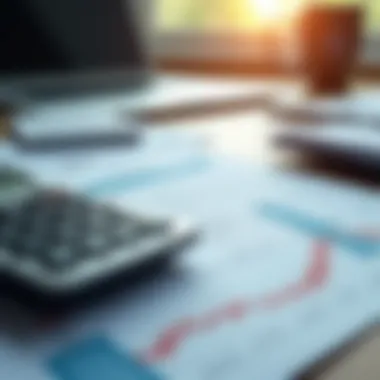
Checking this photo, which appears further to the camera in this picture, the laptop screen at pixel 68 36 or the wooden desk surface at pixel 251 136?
the laptop screen at pixel 68 36

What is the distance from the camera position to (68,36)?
0.97 meters

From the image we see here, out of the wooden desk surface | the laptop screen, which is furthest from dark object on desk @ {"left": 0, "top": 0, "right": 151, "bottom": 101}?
the wooden desk surface

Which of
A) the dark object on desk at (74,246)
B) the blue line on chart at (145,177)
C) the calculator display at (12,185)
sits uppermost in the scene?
the calculator display at (12,185)

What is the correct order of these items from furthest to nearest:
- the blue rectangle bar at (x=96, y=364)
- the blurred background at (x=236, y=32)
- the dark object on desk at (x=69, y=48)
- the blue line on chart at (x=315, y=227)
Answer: the blurred background at (x=236, y=32)
the dark object on desk at (x=69, y=48)
the blue line on chart at (x=315, y=227)
the blue rectangle bar at (x=96, y=364)

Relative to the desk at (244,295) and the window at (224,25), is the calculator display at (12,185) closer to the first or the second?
the desk at (244,295)

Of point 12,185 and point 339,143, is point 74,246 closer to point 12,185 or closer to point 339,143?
point 12,185

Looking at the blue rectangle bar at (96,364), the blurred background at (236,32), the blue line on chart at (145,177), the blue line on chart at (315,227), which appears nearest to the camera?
the blue rectangle bar at (96,364)

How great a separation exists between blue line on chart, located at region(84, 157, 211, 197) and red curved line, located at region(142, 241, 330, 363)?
201mm

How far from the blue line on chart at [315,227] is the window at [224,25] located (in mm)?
817

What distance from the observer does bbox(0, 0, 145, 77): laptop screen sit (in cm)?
91

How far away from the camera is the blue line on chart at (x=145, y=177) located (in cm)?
55

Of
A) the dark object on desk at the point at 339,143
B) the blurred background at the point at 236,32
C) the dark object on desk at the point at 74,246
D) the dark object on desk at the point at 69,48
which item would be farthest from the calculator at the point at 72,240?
the blurred background at the point at 236,32

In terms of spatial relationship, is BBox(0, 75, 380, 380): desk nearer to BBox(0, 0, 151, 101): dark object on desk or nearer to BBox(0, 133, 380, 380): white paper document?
BBox(0, 133, 380, 380): white paper document

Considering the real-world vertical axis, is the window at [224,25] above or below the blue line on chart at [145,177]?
above
